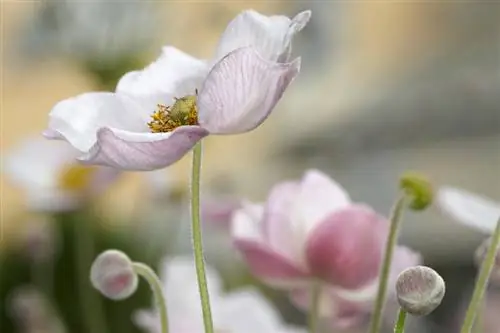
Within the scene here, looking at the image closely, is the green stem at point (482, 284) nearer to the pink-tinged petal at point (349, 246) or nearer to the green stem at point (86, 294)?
the pink-tinged petal at point (349, 246)

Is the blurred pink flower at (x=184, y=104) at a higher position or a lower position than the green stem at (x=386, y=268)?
higher

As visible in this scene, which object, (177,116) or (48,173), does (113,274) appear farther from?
(48,173)

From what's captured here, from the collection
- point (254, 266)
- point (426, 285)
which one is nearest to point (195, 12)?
point (254, 266)

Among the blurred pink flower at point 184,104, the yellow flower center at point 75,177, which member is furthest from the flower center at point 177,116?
the yellow flower center at point 75,177

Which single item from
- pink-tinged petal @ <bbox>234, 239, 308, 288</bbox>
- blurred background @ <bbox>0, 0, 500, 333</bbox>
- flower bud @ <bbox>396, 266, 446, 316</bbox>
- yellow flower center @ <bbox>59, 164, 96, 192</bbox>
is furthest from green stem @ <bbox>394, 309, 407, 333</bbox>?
blurred background @ <bbox>0, 0, 500, 333</bbox>

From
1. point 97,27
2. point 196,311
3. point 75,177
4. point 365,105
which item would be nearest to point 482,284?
point 196,311

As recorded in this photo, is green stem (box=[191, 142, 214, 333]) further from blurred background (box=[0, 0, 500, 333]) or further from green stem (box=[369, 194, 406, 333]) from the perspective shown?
blurred background (box=[0, 0, 500, 333])
